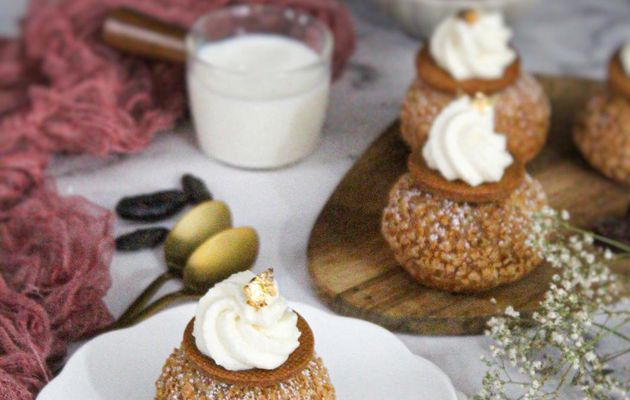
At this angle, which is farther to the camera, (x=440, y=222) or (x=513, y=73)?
(x=513, y=73)

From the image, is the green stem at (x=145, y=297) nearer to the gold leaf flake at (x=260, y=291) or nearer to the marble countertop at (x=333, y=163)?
the marble countertop at (x=333, y=163)

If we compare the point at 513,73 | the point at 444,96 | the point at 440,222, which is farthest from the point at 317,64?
the point at 440,222

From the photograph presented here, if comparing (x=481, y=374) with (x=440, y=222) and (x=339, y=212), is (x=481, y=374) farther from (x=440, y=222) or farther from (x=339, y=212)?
(x=339, y=212)

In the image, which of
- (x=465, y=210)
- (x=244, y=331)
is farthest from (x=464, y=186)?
(x=244, y=331)

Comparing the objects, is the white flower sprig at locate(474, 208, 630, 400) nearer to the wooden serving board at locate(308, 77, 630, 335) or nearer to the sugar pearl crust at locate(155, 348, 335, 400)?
the wooden serving board at locate(308, 77, 630, 335)

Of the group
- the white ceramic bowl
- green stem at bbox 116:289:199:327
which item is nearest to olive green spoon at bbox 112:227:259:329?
green stem at bbox 116:289:199:327
